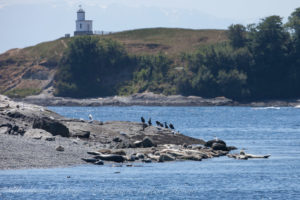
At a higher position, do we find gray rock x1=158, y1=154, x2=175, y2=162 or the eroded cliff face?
the eroded cliff face

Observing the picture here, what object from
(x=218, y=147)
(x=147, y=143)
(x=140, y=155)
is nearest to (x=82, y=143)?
(x=147, y=143)

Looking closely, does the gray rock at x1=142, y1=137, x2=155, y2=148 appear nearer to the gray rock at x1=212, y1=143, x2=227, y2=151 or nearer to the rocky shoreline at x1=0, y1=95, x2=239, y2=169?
the rocky shoreline at x1=0, y1=95, x2=239, y2=169

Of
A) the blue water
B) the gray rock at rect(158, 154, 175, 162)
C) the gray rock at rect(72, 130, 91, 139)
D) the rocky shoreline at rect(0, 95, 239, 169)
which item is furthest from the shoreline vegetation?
the blue water

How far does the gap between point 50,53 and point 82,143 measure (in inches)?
5721

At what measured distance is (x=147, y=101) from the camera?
160m

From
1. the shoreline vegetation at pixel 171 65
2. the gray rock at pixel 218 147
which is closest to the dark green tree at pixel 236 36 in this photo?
the shoreline vegetation at pixel 171 65

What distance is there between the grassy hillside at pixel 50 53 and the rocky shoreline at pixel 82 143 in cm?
11874

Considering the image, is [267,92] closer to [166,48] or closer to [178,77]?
[178,77]

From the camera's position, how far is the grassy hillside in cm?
17727

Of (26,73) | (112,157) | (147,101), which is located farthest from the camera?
(26,73)

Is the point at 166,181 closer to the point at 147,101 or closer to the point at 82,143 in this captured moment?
the point at 82,143

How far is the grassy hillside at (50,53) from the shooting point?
177 m

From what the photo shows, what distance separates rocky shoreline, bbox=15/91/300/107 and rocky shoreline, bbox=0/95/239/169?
309 feet

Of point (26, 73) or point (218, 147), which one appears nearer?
point (218, 147)
